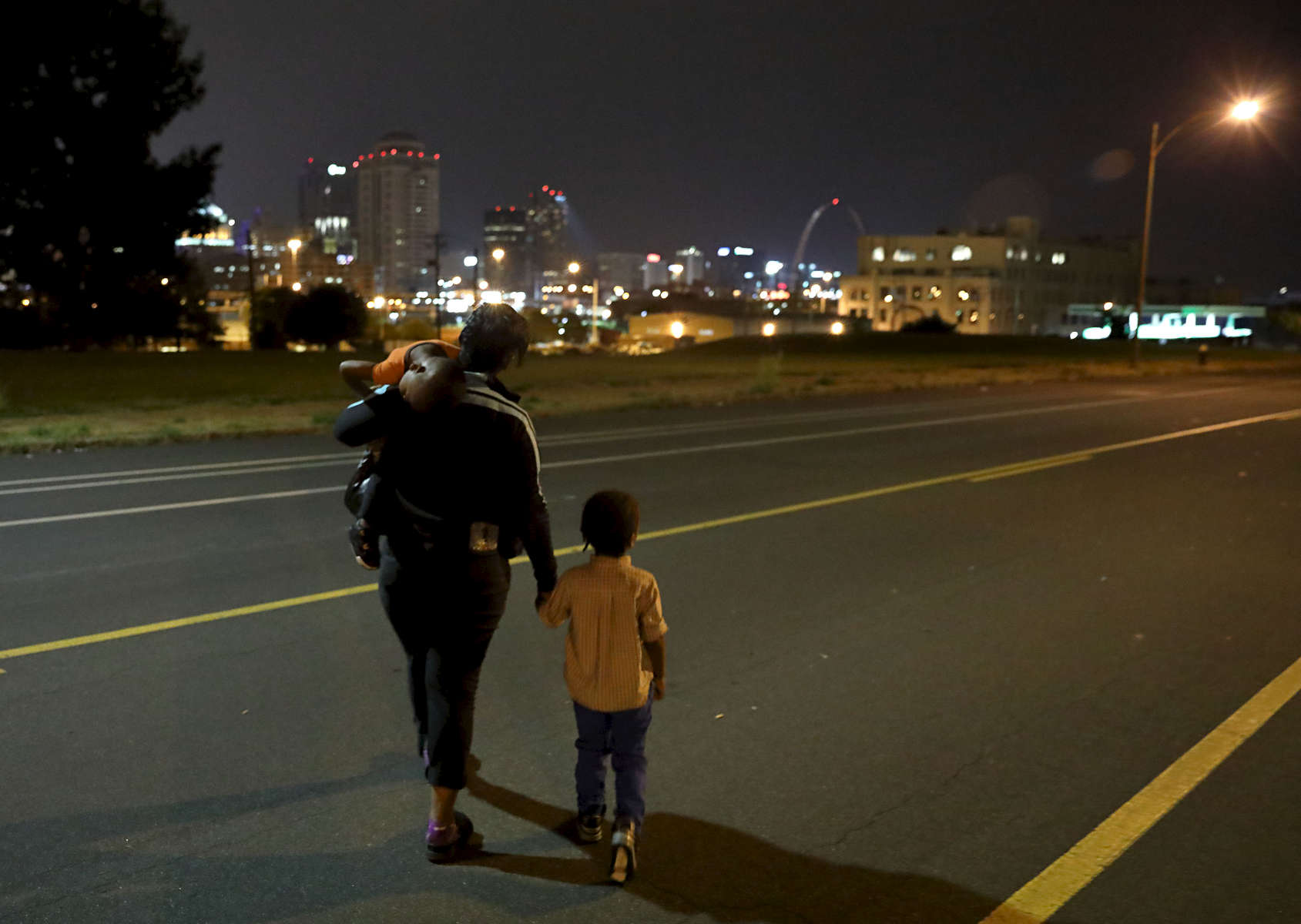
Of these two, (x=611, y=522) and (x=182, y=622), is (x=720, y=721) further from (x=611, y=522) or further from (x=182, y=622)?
(x=182, y=622)

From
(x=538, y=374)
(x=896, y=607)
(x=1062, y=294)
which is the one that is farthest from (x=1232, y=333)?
(x=896, y=607)

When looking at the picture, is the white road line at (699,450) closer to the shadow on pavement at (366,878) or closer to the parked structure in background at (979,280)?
the shadow on pavement at (366,878)

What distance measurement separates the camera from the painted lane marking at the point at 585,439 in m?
12.5

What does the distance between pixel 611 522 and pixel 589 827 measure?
1169mm

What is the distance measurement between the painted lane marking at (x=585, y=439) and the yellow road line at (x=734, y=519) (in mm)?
3583

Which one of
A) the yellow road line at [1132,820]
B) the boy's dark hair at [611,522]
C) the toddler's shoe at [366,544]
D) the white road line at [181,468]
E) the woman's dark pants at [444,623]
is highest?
the boy's dark hair at [611,522]

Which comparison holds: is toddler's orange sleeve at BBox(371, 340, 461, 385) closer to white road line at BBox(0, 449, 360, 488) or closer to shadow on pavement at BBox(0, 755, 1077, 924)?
shadow on pavement at BBox(0, 755, 1077, 924)

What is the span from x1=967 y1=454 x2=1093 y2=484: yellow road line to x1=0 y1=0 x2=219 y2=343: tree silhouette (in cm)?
3699

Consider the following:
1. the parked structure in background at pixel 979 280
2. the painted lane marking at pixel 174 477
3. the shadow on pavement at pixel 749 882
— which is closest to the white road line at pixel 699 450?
the painted lane marking at pixel 174 477

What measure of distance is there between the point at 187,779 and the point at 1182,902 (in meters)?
3.75

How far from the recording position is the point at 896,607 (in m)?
7.58

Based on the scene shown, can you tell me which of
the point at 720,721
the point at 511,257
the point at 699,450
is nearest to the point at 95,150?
the point at 699,450

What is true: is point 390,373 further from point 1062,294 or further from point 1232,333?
point 1062,294

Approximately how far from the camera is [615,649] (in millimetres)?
3930
